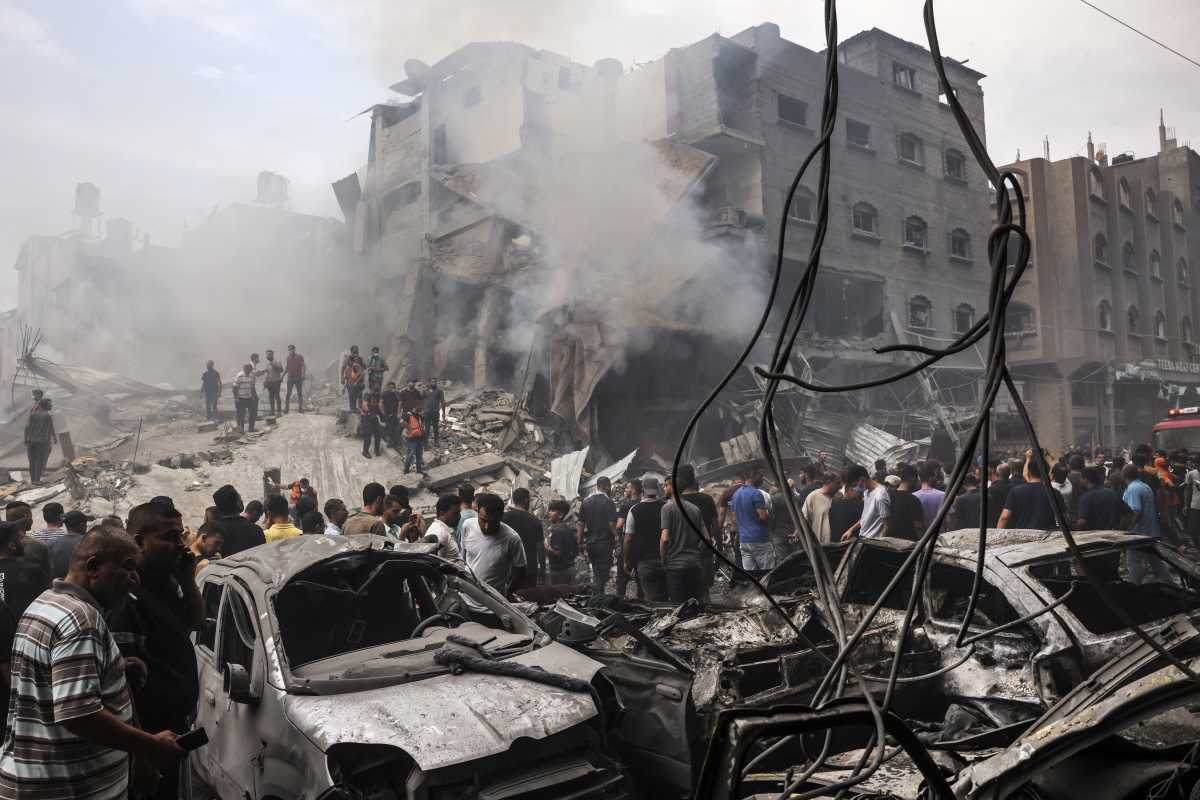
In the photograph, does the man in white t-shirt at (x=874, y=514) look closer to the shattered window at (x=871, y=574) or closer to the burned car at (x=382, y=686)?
the shattered window at (x=871, y=574)

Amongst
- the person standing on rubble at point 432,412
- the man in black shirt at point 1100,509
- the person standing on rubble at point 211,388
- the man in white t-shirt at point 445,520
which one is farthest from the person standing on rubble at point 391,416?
the man in black shirt at point 1100,509

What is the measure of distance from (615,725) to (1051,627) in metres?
2.26

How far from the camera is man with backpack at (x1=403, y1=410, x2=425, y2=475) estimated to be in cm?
1664

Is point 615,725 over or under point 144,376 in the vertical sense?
under

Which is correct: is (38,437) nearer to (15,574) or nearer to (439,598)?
(15,574)

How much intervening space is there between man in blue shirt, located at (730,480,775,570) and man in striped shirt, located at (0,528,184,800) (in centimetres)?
677

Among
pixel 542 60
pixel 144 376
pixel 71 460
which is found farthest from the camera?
pixel 144 376

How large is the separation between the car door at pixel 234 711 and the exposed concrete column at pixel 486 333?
19.7 metres

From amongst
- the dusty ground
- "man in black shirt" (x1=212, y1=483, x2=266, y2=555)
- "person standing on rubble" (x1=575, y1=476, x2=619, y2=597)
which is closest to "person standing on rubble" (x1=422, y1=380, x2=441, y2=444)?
the dusty ground

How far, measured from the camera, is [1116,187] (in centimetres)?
3612

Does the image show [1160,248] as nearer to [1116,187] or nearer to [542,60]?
[1116,187]

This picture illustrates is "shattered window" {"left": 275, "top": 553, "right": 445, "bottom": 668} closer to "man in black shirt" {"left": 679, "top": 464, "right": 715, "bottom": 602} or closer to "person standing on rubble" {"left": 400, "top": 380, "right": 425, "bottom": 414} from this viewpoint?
"man in black shirt" {"left": 679, "top": 464, "right": 715, "bottom": 602}

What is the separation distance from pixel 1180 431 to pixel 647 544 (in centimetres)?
1648

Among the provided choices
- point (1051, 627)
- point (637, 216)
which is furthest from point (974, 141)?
point (637, 216)
